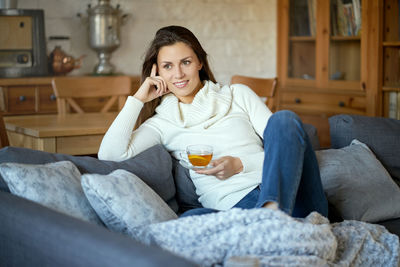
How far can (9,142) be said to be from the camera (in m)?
3.15

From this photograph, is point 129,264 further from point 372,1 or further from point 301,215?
point 372,1

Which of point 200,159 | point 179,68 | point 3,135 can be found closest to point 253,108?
point 179,68

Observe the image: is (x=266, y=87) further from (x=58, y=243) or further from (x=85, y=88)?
(x=58, y=243)

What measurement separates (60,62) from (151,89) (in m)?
2.28

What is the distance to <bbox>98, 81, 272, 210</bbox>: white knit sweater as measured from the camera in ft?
7.27

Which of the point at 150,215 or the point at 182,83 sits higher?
the point at 182,83

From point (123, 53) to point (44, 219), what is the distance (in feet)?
11.8

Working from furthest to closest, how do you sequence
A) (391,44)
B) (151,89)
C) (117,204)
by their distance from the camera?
(391,44)
(151,89)
(117,204)

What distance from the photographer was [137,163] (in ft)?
7.27

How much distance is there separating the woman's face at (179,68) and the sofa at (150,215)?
0.27 metres

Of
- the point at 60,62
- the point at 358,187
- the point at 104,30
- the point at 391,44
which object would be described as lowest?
the point at 358,187

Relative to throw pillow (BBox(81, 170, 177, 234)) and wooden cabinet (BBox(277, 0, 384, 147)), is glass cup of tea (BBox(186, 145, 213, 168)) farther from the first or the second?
wooden cabinet (BBox(277, 0, 384, 147))

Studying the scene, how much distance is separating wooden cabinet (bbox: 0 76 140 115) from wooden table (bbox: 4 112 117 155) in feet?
3.99

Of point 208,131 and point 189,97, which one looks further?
point 189,97
